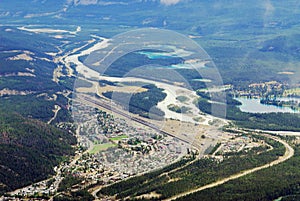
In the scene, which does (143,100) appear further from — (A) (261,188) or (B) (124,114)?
(A) (261,188)

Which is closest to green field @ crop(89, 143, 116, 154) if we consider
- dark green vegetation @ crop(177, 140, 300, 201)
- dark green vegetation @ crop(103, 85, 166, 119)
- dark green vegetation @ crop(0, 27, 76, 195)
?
dark green vegetation @ crop(0, 27, 76, 195)

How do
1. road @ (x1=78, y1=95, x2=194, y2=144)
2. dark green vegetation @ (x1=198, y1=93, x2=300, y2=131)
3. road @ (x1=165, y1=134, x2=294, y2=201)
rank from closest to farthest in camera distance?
1. road @ (x1=165, y1=134, x2=294, y2=201)
2. road @ (x1=78, y1=95, x2=194, y2=144)
3. dark green vegetation @ (x1=198, y1=93, x2=300, y2=131)

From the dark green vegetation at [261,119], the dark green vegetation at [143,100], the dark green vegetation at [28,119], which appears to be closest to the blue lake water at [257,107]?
the dark green vegetation at [261,119]

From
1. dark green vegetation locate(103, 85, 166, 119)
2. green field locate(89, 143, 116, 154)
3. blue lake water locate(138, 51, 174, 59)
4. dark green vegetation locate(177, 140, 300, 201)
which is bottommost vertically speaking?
dark green vegetation locate(177, 140, 300, 201)

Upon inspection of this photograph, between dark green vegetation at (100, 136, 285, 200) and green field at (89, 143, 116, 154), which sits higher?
green field at (89, 143, 116, 154)

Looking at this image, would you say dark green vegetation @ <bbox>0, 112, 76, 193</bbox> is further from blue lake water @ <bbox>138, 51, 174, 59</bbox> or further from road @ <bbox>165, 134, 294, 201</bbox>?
blue lake water @ <bbox>138, 51, 174, 59</bbox>

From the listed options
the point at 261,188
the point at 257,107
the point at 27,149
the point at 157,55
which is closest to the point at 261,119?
the point at 257,107
